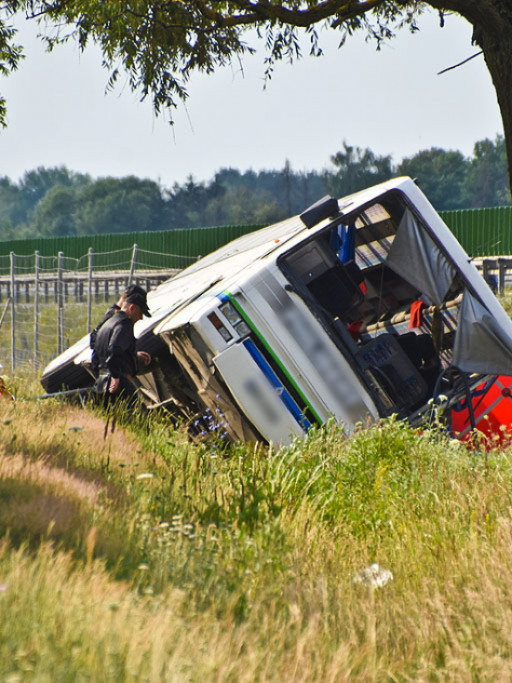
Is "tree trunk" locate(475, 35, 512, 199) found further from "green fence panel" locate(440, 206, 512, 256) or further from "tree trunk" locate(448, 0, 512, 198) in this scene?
"green fence panel" locate(440, 206, 512, 256)

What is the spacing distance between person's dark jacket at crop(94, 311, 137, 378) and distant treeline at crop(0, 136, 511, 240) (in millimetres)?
77215

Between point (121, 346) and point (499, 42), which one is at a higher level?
point (499, 42)

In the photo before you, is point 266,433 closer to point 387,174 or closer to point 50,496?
point 50,496

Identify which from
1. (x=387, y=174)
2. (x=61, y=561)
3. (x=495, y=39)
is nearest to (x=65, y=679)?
(x=61, y=561)

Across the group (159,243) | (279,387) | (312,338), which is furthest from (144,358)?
(159,243)

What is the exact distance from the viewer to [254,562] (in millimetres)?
4684

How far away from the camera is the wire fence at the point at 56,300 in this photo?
19125mm

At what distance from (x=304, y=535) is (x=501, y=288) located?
1902 centimetres

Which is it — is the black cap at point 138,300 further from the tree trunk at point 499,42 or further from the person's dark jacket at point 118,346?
the tree trunk at point 499,42

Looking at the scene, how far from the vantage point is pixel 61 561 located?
3.69 meters

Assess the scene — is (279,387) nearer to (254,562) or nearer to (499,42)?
(499,42)

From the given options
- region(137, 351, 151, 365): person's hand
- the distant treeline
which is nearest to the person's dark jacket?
region(137, 351, 151, 365): person's hand

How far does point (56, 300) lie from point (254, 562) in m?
19.5

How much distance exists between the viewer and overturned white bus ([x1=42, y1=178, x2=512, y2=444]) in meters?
8.48
